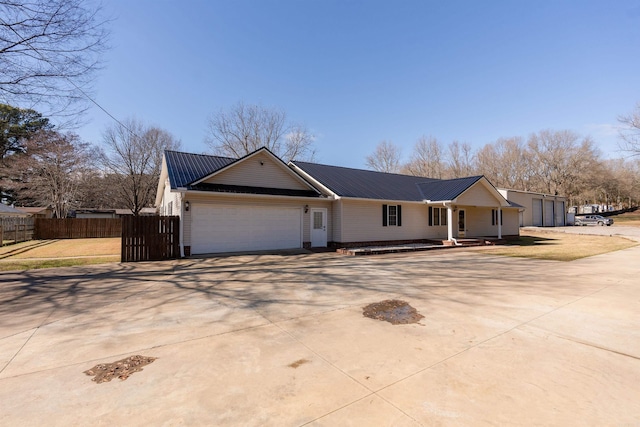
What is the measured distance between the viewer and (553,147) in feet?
143

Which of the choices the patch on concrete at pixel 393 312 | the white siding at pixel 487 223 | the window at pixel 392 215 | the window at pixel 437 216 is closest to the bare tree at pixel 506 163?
the white siding at pixel 487 223

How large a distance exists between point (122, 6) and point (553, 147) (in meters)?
53.3

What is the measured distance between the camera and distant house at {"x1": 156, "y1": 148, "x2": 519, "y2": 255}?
12.6 meters

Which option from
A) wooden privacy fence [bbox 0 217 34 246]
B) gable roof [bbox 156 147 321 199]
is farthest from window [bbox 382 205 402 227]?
wooden privacy fence [bbox 0 217 34 246]

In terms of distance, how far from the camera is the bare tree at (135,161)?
28812 millimetres

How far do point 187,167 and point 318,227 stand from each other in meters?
7.12

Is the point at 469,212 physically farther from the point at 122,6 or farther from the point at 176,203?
the point at 122,6

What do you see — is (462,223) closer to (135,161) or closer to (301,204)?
(301,204)

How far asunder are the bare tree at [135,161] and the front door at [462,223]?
28.7 meters

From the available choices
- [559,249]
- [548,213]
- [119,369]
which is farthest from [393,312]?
[548,213]

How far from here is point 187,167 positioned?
14.2 meters

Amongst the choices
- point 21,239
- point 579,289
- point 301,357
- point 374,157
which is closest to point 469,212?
point 579,289

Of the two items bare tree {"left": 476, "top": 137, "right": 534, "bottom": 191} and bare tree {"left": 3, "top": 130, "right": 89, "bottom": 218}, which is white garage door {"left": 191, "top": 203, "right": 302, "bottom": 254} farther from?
bare tree {"left": 476, "top": 137, "right": 534, "bottom": 191}

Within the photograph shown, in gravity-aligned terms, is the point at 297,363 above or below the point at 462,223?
below
